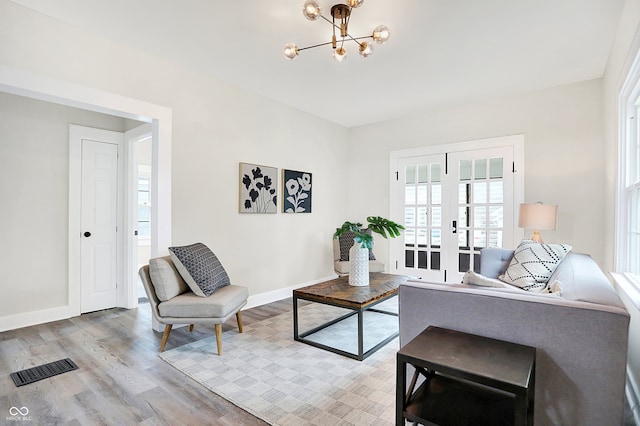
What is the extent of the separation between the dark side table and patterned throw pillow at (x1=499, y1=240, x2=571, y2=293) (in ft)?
5.19

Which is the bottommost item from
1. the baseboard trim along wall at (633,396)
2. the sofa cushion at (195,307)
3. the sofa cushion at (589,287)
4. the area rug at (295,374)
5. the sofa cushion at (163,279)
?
the area rug at (295,374)

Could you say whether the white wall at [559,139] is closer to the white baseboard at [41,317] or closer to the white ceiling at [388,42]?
the white ceiling at [388,42]

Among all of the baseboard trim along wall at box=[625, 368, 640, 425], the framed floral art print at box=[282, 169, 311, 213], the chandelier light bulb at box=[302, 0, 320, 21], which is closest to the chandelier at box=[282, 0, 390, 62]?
the chandelier light bulb at box=[302, 0, 320, 21]

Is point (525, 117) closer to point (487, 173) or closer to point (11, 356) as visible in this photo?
point (487, 173)

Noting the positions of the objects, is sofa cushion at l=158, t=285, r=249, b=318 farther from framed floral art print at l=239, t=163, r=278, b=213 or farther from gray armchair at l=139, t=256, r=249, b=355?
framed floral art print at l=239, t=163, r=278, b=213

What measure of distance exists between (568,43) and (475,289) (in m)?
2.72

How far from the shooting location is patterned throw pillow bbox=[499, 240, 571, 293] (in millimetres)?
2742

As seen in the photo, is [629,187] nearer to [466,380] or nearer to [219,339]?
[466,380]

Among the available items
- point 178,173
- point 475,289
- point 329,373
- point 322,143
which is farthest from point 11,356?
point 322,143

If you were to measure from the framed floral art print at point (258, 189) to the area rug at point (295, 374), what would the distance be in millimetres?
1475

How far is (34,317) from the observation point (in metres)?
3.41

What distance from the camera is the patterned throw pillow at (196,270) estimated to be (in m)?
2.83

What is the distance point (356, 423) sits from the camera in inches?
71.8

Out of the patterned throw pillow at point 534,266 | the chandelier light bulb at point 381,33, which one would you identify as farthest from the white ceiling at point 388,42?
the patterned throw pillow at point 534,266
